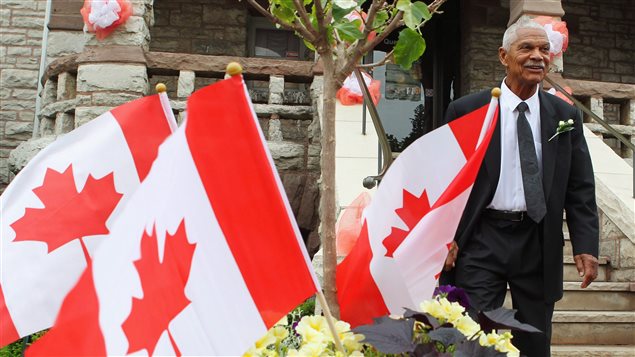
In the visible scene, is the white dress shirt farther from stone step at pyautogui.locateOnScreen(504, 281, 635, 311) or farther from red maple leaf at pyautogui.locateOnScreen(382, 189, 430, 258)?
stone step at pyautogui.locateOnScreen(504, 281, 635, 311)

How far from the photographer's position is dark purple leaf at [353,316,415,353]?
6.06 feet

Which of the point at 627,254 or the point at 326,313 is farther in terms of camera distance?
the point at 627,254

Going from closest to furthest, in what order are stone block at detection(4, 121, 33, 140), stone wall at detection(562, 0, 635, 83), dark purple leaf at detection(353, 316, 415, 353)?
1. dark purple leaf at detection(353, 316, 415, 353)
2. stone block at detection(4, 121, 33, 140)
3. stone wall at detection(562, 0, 635, 83)

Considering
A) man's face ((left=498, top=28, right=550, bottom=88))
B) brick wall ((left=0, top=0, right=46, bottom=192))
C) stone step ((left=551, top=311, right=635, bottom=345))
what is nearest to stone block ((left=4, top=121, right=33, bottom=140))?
brick wall ((left=0, top=0, right=46, bottom=192))

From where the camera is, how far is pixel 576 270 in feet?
17.5

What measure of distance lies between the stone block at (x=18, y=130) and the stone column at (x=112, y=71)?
2819mm

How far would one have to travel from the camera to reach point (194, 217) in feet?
6.05

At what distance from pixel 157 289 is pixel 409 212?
123 cm

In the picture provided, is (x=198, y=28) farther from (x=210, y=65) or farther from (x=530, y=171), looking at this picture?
(x=530, y=171)

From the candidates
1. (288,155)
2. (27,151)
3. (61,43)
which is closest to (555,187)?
(288,155)

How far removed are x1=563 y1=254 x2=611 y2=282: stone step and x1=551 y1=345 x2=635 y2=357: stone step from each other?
32.2 inches

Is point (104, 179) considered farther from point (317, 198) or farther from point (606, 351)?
point (317, 198)

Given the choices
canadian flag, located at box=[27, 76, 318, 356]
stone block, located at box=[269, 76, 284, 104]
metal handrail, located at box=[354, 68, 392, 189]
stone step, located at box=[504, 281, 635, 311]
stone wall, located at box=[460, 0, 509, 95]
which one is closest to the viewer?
canadian flag, located at box=[27, 76, 318, 356]

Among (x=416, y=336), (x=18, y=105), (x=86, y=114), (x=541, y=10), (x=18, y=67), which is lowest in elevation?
(x=416, y=336)
